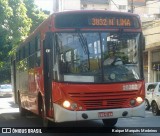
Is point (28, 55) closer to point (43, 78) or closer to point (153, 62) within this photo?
point (43, 78)

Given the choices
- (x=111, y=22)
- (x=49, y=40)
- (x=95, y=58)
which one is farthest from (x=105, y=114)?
(x=111, y=22)

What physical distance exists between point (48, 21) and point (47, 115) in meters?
2.66

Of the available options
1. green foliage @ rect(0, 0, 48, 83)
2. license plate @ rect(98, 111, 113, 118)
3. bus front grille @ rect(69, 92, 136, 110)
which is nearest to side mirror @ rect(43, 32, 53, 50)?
→ bus front grille @ rect(69, 92, 136, 110)

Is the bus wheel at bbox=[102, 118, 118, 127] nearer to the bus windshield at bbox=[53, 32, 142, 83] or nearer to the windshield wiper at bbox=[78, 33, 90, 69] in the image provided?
the bus windshield at bbox=[53, 32, 142, 83]

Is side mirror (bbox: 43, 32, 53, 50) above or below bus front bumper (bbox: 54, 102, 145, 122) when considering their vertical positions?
above

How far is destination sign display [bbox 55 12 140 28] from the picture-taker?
1091cm

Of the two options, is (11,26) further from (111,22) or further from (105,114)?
(105,114)

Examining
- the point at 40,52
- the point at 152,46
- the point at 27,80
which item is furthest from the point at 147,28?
the point at 40,52

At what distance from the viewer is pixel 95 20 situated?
1107 cm

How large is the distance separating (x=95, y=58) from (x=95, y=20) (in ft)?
3.75

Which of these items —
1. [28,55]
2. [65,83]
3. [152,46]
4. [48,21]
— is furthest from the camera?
[152,46]

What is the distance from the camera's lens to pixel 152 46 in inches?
1331

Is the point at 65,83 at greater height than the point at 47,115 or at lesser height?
greater

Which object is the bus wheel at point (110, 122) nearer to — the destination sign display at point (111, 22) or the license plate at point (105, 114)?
the license plate at point (105, 114)
